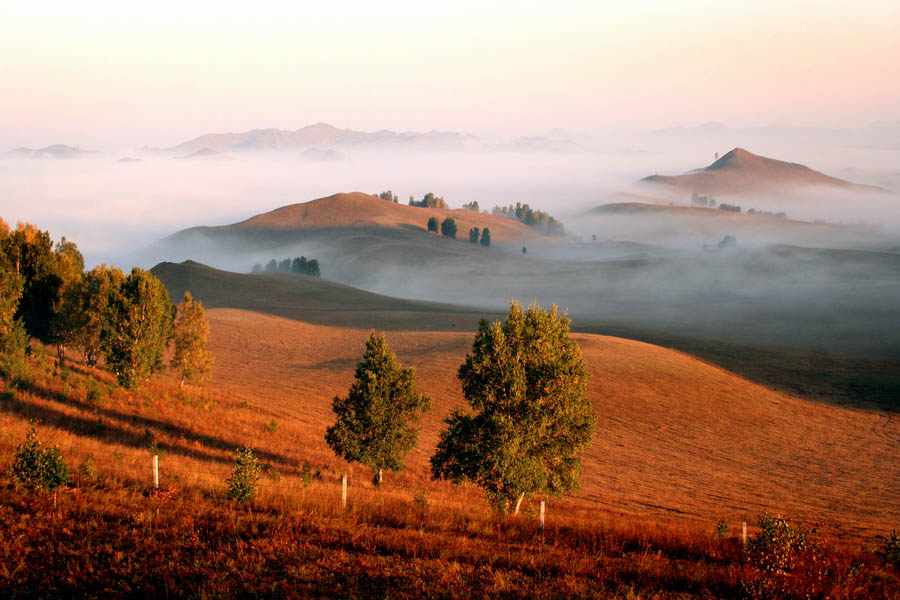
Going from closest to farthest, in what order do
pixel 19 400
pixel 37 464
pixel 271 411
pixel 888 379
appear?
pixel 37 464
pixel 19 400
pixel 271 411
pixel 888 379

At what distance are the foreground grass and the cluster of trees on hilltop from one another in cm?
2520

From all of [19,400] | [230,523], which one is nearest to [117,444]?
[19,400]

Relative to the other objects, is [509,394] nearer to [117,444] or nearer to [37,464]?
[37,464]

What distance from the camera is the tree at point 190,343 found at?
2028 inches

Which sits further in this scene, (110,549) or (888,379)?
(888,379)

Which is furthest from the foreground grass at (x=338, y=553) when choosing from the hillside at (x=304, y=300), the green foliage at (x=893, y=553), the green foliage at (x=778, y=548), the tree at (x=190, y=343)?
the hillside at (x=304, y=300)

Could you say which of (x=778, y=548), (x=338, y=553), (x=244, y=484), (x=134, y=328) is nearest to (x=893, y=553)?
(x=778, y=548)

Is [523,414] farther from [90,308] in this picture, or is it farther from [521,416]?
[90,308]

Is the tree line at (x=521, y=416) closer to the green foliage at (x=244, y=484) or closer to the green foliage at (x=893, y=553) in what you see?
the green foliage at (x=244, y=484)

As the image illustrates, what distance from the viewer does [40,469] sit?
15422 mm

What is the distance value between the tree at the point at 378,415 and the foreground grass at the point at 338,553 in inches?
462

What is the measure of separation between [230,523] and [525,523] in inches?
333

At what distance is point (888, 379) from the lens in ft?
234

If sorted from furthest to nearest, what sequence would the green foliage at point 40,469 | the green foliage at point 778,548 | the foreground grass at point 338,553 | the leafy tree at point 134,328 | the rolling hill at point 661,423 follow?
1. the leafy tree at point 134,328
2. the rolling hill at point 661,423
3. the green foliage at point 40,469
4. the green foliage at point 778,548
5. the foreground grass at point 338,553
